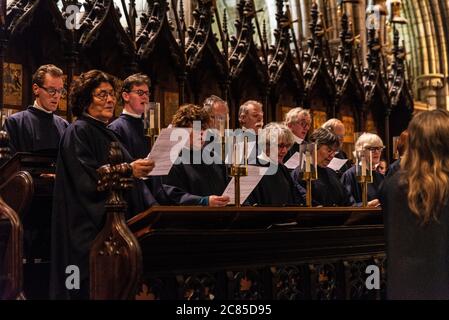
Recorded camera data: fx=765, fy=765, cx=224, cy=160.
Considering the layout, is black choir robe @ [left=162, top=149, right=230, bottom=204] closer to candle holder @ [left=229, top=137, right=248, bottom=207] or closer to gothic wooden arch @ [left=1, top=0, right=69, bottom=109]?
candle holder @ [left=229, top=137, right=248, bottom=207]

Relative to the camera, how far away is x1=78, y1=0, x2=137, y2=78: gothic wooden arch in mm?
8328

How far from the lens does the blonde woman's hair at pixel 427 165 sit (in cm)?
313

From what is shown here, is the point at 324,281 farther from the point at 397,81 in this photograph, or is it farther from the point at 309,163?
the point at 397,81

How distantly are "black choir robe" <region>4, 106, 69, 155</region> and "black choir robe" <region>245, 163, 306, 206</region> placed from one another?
1.63 meters

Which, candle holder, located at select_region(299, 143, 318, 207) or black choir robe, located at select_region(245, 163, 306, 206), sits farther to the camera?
black choir robe, located at select_region(245, 163, 306, 206)

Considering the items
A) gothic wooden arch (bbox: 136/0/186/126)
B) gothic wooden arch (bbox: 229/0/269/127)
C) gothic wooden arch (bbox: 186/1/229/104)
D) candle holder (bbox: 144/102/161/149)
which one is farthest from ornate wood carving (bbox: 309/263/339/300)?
gothic wooden arch (bbox: 229/0/269/127)

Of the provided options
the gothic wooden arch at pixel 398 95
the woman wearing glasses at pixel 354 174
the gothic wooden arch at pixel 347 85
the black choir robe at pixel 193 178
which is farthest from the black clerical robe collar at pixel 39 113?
the gothic wooden arch at pixel 398 95

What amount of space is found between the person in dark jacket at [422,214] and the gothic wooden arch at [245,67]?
679 centimetres

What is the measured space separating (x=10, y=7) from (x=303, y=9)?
927cm

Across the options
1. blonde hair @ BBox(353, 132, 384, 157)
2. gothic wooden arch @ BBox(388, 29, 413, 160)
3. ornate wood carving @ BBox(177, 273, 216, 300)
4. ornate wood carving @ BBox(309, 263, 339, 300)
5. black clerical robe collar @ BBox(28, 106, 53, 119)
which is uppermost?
gothic wooden arch @ BBox(388, 29, 413, 160)

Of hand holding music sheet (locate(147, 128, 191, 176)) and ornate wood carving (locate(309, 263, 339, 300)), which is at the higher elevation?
hand holding music sheet (locate(147, 128, 191, 176))

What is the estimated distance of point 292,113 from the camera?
730 cm

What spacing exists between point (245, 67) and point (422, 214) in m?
7.34

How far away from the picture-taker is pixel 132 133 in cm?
555
